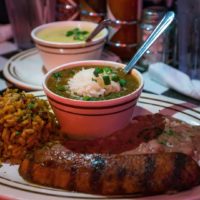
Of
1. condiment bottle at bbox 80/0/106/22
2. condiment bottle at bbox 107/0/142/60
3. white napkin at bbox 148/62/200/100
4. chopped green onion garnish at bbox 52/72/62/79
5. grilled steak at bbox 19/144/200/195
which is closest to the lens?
grilled steak at bbox 19/144/200/195

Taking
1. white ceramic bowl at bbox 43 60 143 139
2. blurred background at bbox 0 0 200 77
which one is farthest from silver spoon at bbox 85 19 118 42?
white ceramic bowl at bbox 43 60 143 139

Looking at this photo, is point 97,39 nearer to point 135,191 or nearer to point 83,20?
point 83,20

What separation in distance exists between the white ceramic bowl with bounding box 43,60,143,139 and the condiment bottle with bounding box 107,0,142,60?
2.03ft

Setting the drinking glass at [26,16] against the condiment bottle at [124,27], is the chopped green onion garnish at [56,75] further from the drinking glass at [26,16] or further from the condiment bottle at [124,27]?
the drinking glass at [26,16]

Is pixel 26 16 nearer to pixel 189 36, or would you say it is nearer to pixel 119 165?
pixel 189 36

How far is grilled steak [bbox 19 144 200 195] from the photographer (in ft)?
3.06

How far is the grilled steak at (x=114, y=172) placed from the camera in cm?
93

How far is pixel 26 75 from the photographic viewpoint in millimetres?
1649

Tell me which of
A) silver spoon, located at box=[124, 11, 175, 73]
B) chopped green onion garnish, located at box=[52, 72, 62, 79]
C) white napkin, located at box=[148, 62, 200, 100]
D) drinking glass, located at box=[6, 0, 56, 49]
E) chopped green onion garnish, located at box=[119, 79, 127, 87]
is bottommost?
white napkin, located at box=[148, 62, 200, 100]

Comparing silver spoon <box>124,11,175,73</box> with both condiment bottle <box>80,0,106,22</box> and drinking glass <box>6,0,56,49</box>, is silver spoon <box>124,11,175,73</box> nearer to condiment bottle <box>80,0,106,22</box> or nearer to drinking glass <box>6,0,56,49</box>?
condiment bottle <box>80,0,106,22</box>

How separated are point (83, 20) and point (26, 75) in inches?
17.1

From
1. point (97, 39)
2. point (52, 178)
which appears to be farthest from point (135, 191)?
point (97, 39)

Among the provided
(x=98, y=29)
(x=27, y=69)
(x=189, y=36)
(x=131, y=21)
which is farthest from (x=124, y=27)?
(x=27, y=69)

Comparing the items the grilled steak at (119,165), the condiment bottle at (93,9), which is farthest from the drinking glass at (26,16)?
the grilled steak at (119,165)
